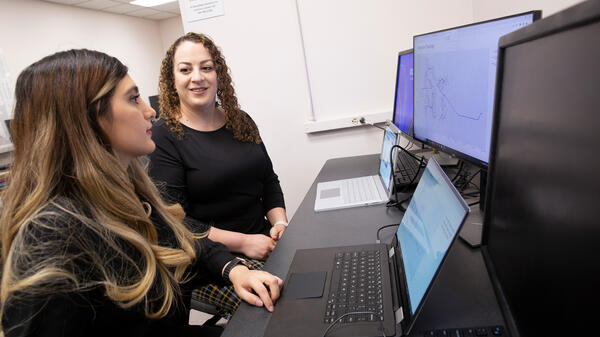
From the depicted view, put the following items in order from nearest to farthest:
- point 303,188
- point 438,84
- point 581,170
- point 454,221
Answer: point 581,170
point 454,221
point 438,84
point 303,188

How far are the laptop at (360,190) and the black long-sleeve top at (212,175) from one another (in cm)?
29

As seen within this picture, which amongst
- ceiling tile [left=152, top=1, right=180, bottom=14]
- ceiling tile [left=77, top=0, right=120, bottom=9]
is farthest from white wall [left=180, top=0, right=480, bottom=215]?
ceiling tile [left=152, top=1, right=180, bottom=14]

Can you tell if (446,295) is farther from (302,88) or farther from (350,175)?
(302,88)

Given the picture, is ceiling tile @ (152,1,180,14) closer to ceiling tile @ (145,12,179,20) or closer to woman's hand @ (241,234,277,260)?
ceiling tile @ (145,12,179,20)

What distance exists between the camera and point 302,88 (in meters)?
2.20

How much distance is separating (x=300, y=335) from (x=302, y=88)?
1.75 meters

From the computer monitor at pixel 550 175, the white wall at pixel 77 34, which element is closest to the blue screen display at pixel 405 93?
the computer monitor at pixel 550 175

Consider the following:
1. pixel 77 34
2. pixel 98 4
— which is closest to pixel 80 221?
pixel 77 34

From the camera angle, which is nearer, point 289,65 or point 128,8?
point 289,65

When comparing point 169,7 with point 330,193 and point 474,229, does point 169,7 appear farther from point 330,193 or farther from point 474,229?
point 474,229

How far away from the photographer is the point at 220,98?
1.61 meters

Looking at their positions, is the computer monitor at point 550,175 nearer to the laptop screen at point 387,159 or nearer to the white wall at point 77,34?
the laptop screen at point 387,159

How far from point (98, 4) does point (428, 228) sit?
5.80 meters

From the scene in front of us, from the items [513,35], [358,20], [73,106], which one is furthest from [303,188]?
[513,35]
